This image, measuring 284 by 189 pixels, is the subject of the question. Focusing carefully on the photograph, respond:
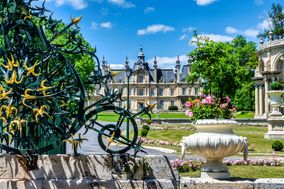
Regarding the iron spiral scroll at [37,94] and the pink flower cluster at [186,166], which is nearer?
the iron spiral scroll at [37,94]

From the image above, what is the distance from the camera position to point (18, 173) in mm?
7562

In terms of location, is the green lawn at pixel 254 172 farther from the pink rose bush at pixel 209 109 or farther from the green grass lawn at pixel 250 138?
the green grass lawn at pixel 250 138

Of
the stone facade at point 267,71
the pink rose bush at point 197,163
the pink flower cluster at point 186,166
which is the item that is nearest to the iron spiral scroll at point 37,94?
the pink rose bush at point 197,163

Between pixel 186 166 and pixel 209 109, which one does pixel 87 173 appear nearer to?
pixel 209 109

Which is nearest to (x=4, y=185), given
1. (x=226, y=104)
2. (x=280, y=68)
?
(x=226, y=104)

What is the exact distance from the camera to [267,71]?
53.5 m

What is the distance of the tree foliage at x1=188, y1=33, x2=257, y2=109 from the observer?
50.2 metres

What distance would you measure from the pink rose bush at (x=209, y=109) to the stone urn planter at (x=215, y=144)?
1585mm

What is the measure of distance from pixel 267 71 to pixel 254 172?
4191cm

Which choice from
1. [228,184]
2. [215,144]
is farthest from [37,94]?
[228,184]

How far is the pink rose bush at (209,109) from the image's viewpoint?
34.0ft

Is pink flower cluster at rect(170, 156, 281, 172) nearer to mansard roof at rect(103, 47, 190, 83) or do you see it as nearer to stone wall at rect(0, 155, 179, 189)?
stone wall at rect(0, 155, 179, 189)

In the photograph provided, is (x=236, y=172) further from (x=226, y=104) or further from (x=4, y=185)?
(x=4, y=185)

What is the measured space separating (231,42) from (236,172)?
69.8 metres
